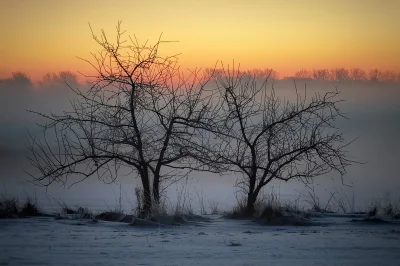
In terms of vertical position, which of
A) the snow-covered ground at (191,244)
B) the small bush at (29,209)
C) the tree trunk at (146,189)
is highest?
the tree trunk at (146,189)

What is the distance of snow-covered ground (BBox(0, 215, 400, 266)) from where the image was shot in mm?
7488

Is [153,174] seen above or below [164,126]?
below

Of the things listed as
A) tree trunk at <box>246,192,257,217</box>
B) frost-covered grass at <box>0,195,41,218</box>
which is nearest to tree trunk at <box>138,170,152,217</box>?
tree trunk at <box>246,192,257,217</box>

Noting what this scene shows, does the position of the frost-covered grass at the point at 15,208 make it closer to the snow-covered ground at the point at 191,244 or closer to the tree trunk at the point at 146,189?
the snow-covered ground at the point at 191,244

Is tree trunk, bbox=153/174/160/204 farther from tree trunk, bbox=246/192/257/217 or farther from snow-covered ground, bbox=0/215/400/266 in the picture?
snow-covered ground, bbox=0/215/400/266

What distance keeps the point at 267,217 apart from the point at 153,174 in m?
3.52

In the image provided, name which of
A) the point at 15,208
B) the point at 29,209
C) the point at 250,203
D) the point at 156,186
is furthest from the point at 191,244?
the point at 250,203

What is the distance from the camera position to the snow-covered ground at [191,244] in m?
7.49

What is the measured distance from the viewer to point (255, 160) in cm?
1546

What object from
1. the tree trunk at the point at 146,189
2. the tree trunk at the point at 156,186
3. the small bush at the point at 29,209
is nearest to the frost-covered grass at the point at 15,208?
the small bush at the point at 29,209

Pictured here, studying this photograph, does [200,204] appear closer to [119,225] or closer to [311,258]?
[119,225]

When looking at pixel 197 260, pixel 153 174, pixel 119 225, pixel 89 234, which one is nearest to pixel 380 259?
pixel 197 260

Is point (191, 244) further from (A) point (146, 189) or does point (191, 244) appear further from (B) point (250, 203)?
(B) point (250, 203)

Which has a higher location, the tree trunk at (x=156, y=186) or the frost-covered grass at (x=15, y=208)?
the tree trunk at (x=156, y=186)
